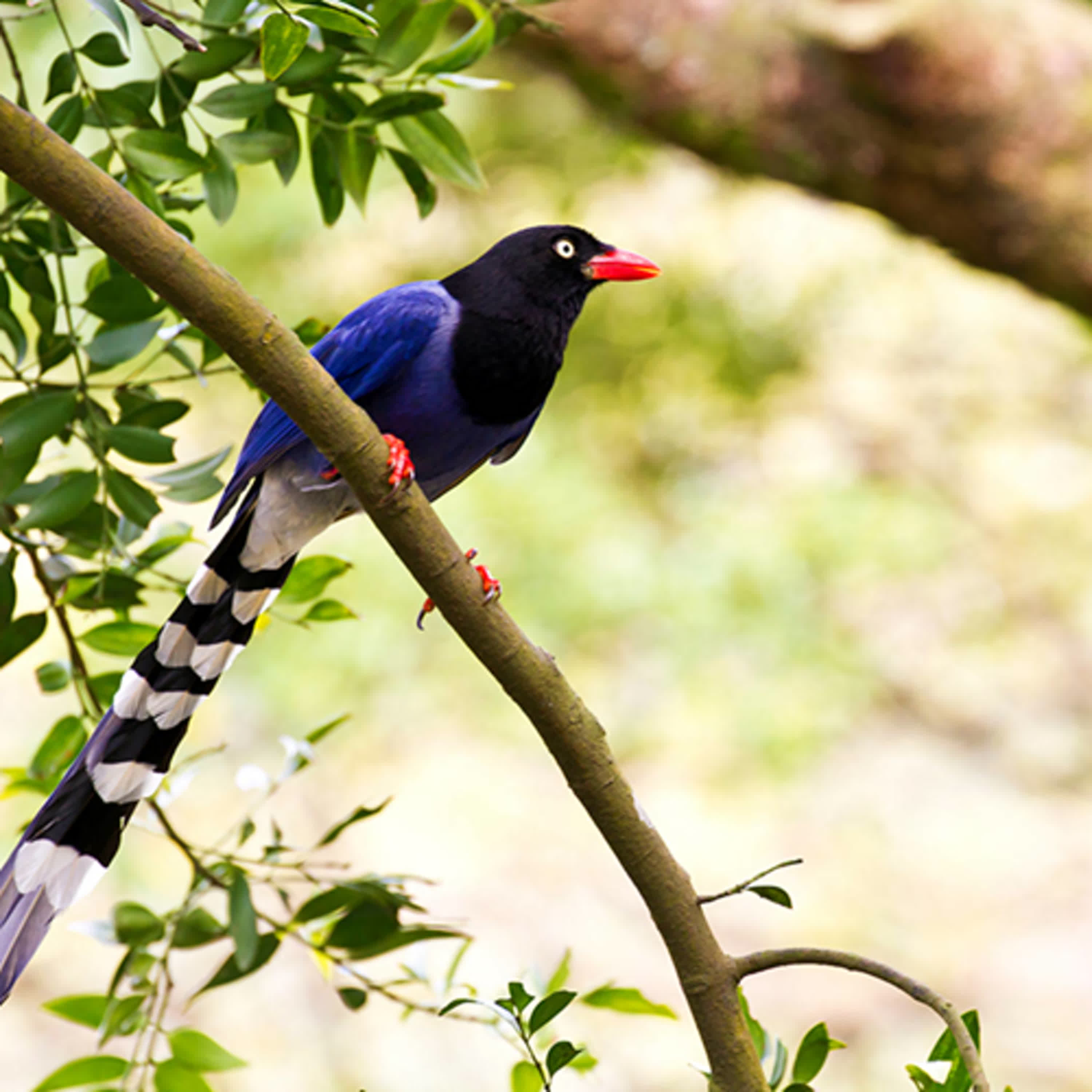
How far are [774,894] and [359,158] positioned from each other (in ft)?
3.46

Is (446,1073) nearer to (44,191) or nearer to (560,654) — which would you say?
(560,654)

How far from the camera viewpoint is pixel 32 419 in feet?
4.88

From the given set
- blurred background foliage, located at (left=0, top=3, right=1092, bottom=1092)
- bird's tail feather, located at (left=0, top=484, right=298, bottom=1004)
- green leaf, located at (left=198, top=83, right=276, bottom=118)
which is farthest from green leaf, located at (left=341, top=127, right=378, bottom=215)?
blurred background foliage, located at (left=0, top=3, right=1092, bottom=1092)

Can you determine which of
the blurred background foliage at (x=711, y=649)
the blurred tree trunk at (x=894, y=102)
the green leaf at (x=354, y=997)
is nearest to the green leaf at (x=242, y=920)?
the green leaf at (x=354, y=997)

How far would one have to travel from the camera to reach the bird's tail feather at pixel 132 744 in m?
1.57

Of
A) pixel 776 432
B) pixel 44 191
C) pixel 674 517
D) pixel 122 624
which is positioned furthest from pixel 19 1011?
pixel 44 191

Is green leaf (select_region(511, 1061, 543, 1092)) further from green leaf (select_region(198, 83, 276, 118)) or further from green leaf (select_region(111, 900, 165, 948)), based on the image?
green leaf (select_region(198, 83, 276, 118))

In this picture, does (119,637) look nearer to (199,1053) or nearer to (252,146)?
(199,1053)

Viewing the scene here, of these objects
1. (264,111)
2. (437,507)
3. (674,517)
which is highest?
(674,517)

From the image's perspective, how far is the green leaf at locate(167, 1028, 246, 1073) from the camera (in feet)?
5.49

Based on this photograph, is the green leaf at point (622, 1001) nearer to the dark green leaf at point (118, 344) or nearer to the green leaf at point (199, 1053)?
the green leaf at point (199, 1053)

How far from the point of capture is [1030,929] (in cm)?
761

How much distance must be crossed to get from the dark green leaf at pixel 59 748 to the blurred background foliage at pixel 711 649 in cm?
374

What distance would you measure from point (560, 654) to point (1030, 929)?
352cm
